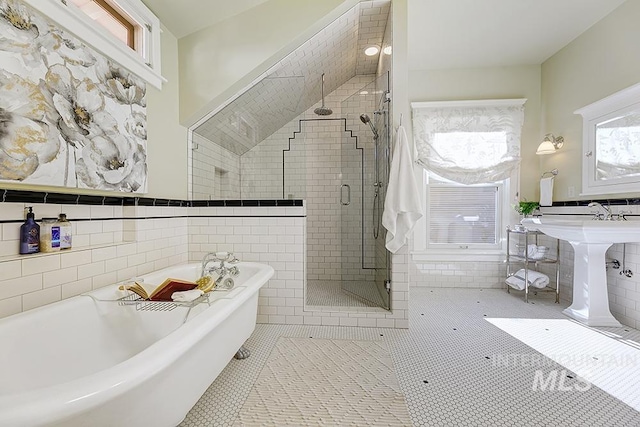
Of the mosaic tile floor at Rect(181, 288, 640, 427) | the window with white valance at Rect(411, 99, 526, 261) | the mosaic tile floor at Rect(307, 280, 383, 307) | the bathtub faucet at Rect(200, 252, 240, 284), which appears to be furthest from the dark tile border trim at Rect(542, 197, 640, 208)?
the bathtub faucet at Rect(200, 252, 240, 284)

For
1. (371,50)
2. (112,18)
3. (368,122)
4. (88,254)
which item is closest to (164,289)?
(88,254)

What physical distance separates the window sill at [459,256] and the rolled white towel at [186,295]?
9.12 ft

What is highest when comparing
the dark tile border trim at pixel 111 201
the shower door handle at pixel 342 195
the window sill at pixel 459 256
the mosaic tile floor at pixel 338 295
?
the shower door handle at pixel 342 195

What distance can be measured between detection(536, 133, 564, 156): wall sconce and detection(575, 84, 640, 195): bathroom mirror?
0.28m

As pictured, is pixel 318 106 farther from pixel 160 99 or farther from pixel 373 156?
pixel 160 99

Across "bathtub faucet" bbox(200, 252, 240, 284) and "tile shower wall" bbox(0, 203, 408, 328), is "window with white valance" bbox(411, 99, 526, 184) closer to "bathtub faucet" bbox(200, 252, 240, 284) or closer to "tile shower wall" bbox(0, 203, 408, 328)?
"tile shower wall" bbox(0, 203, 408, 328)

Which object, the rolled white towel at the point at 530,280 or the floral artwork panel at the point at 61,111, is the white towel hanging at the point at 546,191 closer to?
the rolled white towel at the point at 530,280

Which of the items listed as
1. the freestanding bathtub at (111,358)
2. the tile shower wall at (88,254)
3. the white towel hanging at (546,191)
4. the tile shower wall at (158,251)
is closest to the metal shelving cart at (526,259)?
Answer: the white towel hanging at (546,191)

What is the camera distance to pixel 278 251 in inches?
95.7

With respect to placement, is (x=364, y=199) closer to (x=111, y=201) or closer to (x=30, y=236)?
(x=111, y=201)

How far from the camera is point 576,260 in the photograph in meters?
2.52

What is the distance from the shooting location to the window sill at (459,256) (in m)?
3.45

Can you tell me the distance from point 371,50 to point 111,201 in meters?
2.94

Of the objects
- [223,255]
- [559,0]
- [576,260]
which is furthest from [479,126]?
[223,255]
